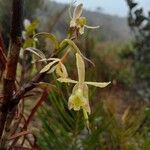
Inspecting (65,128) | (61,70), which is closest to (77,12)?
(61,70)

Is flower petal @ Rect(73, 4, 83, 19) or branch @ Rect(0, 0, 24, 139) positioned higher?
flower petal @ Rect(73, 4, 83, 19)

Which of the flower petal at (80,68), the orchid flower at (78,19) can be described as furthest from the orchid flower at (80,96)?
the orchid flower at (78,19)

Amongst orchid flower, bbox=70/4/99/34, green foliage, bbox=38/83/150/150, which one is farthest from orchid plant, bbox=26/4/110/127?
green foliage, bbox=38/83/150/150

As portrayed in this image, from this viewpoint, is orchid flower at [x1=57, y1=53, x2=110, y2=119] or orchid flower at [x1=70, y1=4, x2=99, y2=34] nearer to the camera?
orchid flower at [x1=57, y1=53, x2=110, y2=119]

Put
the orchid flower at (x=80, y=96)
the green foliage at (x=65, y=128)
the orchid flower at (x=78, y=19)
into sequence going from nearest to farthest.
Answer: the orchid flower at (x=80, y=96) → the orchid flower at (x=78, y=19) → the green foliage at (x=65, y=128)

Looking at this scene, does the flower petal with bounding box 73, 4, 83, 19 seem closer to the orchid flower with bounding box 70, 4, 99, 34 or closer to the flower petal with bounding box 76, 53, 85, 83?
the orchid flower with bounding box 70, 4, 99, 34

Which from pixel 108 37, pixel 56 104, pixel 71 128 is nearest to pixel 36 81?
pixel 56 104

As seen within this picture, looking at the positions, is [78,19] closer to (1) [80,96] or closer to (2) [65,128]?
(1) [80,96]

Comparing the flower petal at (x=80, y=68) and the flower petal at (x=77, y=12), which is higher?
the flower petal at (x=77, y=12)

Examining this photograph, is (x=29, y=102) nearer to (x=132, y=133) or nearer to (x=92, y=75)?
(x=132, y=133)

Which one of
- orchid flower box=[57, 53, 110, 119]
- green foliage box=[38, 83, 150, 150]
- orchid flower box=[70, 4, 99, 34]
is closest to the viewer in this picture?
orchid flower box=[57, 53, 110, 119]

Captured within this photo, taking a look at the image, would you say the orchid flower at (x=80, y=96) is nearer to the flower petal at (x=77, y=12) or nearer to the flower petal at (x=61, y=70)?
the flower petal at (x=61, y=70)
